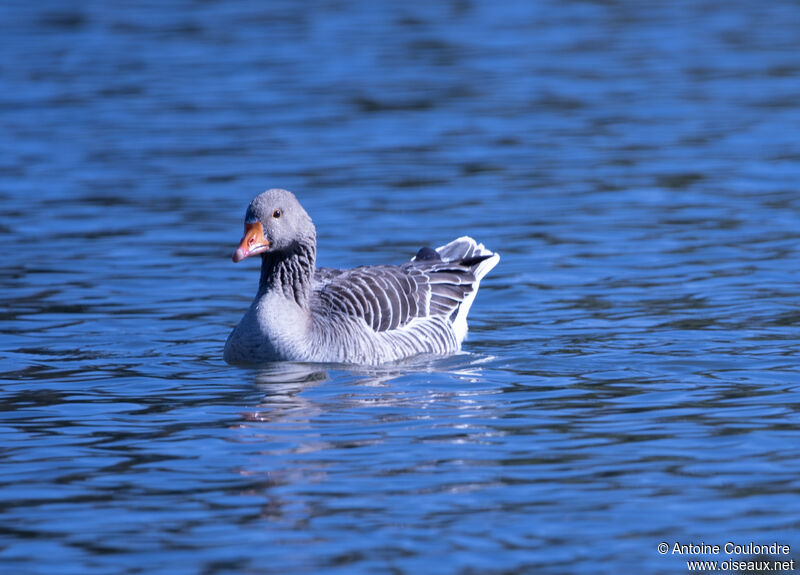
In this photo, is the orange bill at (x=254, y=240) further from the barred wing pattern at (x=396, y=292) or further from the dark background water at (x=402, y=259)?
the dark background water at (x=402, y=259)

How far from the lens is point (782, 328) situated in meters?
13.7

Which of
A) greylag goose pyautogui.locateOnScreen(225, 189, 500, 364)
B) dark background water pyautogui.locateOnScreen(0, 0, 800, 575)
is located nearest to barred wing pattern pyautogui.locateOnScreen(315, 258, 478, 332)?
greylag goose pyautogui.locateOnScreen(225, 189, 500, 364)

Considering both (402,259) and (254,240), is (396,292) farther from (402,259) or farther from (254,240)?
(402,259)

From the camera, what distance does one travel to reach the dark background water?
885cm

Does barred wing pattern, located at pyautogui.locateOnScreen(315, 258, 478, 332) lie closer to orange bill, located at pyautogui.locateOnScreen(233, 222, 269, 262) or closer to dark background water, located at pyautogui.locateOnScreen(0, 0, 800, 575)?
dark background water, located at pyautogui.locateOnScreen(0, 0, 800, 575)

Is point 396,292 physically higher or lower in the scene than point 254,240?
lower

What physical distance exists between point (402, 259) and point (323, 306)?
398 cm

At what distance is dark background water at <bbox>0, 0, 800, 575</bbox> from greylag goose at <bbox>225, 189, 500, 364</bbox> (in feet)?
0.90

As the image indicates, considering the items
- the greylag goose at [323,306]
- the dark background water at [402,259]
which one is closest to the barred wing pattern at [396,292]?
the greylag goose at [323,306]

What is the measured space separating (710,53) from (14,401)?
22.1 meters

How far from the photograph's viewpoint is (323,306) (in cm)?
→ 1324

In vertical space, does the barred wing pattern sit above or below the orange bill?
below

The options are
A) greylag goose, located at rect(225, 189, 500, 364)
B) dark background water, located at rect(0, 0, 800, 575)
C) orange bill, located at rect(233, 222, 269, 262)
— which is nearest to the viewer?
dark background water, located at rect(0, 0, 800, 575)

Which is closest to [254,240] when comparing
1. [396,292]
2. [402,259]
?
[396,292]
